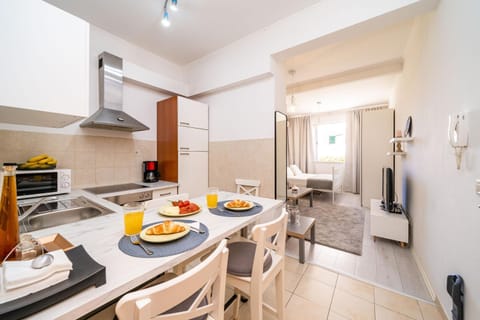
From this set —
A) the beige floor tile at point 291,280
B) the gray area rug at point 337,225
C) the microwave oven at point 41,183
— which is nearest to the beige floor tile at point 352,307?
the beige floor tile at point 291,280

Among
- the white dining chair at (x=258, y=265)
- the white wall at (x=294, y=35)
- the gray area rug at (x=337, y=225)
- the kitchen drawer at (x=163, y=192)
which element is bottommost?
the gray area rug at (x=337, y=225)

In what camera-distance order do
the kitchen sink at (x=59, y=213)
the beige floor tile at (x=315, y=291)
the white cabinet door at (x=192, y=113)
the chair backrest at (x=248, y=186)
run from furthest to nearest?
the white cabinet door at (x=192, y=113) → the chair backrest at (x=248, y=186) → the beige floor tile at (x=315, y=291) → the kitchen sink at (x=59, y=213)

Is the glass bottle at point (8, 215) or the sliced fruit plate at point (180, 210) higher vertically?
the glass bottle at point (8, 215)

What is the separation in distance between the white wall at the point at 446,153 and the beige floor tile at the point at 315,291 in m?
0.78

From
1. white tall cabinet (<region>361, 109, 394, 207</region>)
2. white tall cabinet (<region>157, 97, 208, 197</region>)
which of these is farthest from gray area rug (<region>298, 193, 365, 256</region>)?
white tall cabinet (<region>157, 97, 208, 197</region>)

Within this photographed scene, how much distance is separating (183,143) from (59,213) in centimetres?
159

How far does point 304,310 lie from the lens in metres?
1.44

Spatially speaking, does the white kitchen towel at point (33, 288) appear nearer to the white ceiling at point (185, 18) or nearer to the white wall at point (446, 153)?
the white wall at point (446, 153)

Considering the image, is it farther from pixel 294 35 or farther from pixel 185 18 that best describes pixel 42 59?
pixel 294 35

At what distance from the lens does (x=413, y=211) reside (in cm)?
222

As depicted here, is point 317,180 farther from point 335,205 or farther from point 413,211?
point 413,211

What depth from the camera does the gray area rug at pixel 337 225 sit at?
247 cm

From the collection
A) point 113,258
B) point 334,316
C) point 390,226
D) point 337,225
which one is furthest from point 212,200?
point 337,225

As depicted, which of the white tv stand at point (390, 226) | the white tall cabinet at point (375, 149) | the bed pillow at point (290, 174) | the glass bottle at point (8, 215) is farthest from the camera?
the bed pillow at point (290, 174)
